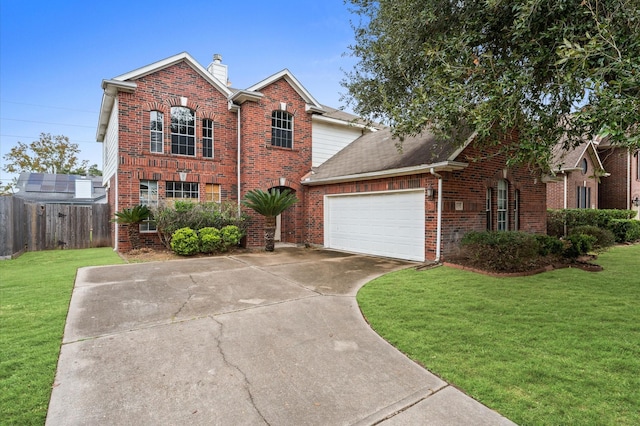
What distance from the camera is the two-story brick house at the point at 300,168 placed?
963cm

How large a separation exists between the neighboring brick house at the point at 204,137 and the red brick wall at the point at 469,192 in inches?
119

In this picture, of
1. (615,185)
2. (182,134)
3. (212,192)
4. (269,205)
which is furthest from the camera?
(615,185)

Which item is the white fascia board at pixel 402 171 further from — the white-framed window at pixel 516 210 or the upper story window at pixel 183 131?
the upper story window at pixel 183 131

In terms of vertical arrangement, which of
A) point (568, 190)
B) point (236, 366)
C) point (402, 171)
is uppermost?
point (402, 171)

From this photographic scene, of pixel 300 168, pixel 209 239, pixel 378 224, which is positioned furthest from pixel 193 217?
pixel 378 224

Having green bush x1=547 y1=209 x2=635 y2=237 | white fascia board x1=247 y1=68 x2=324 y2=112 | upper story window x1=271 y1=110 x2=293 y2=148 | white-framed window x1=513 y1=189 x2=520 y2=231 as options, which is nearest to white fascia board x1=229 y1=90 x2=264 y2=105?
Answer: white fascia board x1=247 y1=68 x2=324 y2=112

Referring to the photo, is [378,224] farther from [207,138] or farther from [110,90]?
[110,90]

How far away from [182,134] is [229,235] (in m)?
4.64

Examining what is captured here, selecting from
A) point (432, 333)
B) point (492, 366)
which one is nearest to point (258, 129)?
point (432, 333)

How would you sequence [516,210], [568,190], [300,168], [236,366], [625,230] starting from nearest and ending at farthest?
[236,366]
[516,210]
[300,168]
[625,230]
[568,190]

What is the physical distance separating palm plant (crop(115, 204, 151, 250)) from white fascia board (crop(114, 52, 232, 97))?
4.66 m

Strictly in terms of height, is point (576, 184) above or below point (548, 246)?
above

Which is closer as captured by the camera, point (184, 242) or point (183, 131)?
point (184, 242)

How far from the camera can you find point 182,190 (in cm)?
1282
